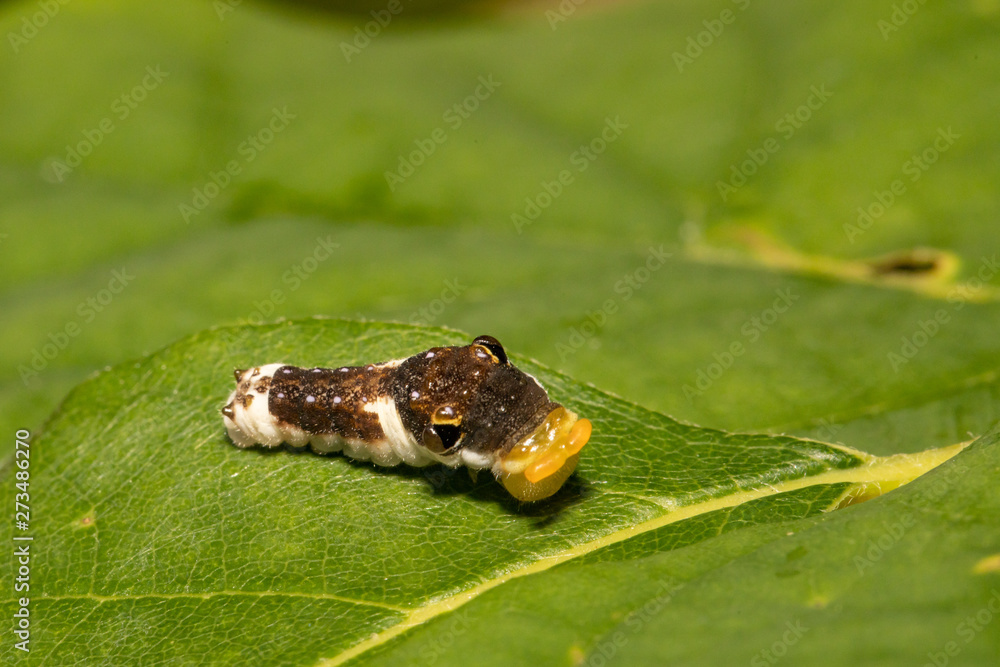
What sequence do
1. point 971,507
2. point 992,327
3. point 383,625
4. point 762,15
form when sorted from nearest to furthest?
point 971,507 < point 383,625 < point 992,327 < point 762,15

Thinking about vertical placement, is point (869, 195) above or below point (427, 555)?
above

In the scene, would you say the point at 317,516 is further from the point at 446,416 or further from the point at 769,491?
the point at 769,491

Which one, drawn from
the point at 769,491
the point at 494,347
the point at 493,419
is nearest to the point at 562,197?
the point at 494,347

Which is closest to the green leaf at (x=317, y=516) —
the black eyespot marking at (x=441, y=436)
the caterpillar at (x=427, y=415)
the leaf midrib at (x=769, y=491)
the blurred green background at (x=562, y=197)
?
the leaf midrib at (x=769, y=491)

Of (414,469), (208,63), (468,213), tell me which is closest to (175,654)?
(414,469)

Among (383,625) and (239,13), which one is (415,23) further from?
(383,625)

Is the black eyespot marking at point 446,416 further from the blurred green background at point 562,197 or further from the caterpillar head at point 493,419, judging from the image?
the blurred green background at point 562,197

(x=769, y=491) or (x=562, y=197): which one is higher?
(x=562, y=197)
